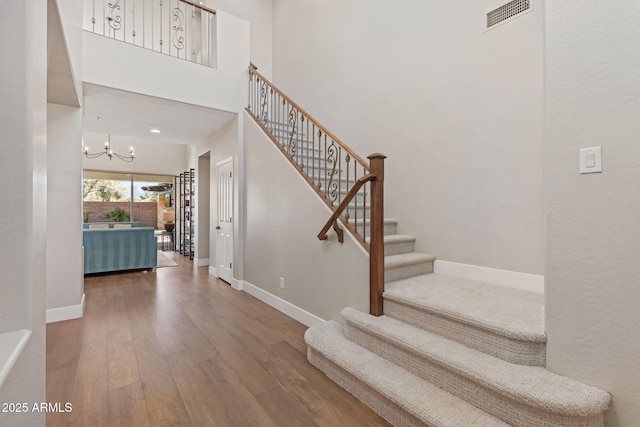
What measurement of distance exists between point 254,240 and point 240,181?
1004 millimetres

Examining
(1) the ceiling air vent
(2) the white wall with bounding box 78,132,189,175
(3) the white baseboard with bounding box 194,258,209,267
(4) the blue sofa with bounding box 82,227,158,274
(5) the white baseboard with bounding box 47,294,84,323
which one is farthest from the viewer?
(2) the white wall with bounding box 78,132,189,175

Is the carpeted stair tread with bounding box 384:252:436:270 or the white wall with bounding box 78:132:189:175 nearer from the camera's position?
the carpeted stair tread with bounding box 384:252:436:270

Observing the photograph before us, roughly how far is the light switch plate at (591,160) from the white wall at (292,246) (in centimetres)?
156

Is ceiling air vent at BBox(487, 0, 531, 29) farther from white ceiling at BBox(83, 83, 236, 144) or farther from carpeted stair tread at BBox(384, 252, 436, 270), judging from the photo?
white ceiling at BBox(83, 83, 236, 144)

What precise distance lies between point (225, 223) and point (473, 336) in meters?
4.30

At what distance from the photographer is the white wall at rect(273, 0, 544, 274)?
259cm

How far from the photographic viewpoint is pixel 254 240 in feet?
14.4

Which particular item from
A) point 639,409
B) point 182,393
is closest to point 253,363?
point 182,393

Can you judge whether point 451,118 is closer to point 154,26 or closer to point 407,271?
point 407,271

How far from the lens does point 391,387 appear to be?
5.96ft

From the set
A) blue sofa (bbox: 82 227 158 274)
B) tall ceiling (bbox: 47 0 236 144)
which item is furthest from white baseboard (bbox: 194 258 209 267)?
tall ceiling (bbox: 47 0 236 144)

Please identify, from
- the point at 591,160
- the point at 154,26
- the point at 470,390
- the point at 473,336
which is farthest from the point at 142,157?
the point at 591,160

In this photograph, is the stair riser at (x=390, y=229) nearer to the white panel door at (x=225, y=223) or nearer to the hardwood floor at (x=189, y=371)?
the hardwood floor at (x=189, y=371)

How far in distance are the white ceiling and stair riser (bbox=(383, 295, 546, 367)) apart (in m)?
3.99
